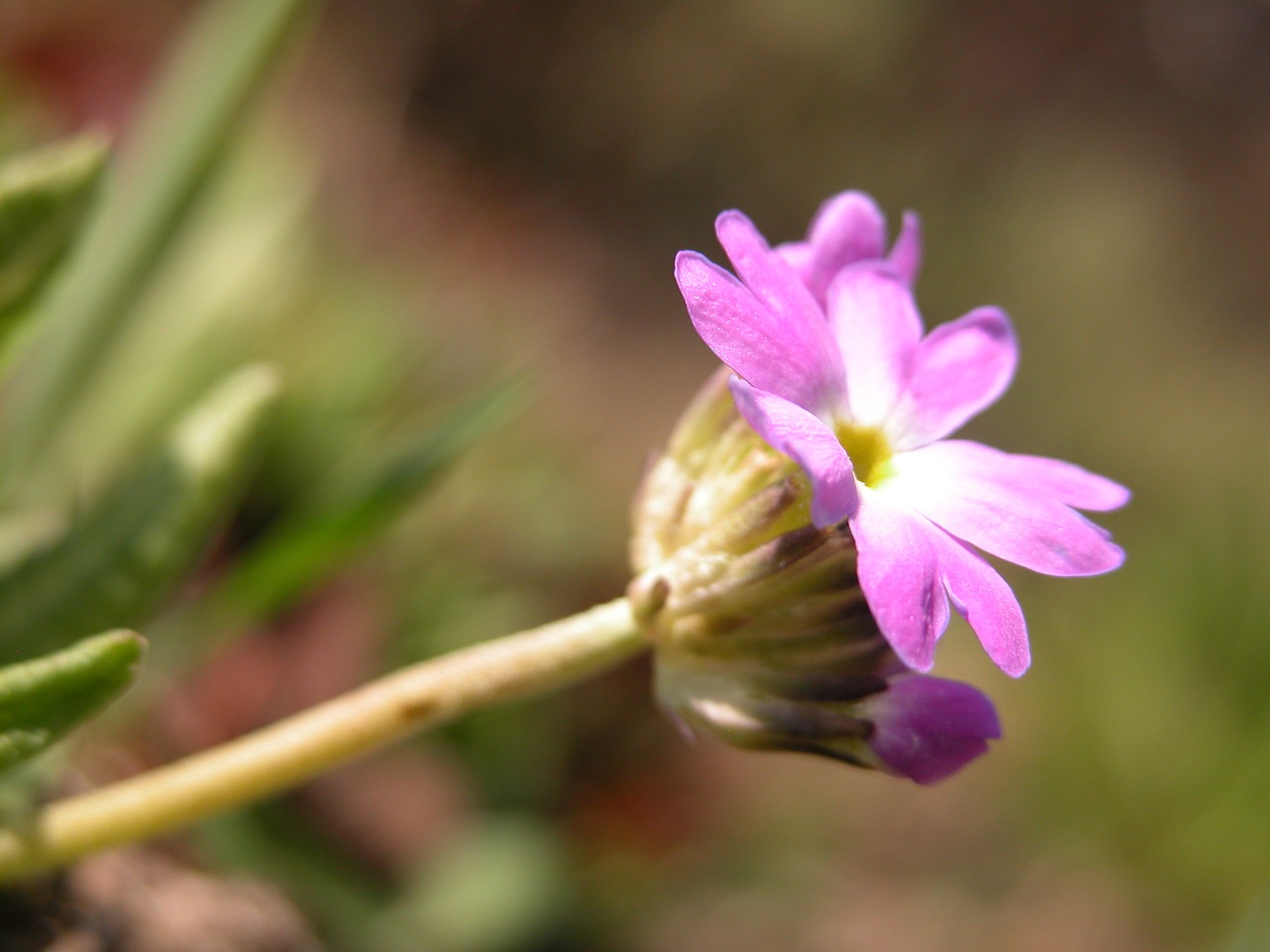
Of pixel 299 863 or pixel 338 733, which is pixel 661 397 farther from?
pixel 338 733

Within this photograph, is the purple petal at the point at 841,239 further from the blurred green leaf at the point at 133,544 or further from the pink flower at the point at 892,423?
the blurred green leaf at the point at 133,544

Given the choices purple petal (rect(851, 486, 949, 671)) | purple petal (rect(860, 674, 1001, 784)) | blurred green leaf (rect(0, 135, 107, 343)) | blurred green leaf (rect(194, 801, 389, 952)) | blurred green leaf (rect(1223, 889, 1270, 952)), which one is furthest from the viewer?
blurred green leaf (rect(194, 801, 389, 952))

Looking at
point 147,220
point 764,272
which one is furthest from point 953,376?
point 147,220

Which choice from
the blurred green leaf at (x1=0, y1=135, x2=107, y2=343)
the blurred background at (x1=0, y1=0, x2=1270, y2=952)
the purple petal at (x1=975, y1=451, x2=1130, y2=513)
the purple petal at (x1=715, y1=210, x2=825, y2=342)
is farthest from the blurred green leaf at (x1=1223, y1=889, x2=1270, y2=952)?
the blurred green leaf at (x1=0, y1=135, x2=107, y2=343)

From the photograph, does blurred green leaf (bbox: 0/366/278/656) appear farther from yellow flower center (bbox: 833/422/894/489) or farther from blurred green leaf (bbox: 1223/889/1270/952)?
blurred green leaf (bbox: 1223/889/1270/952)

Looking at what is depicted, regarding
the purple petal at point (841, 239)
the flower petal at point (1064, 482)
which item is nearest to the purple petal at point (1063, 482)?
the flower petal at point (1064, 482)

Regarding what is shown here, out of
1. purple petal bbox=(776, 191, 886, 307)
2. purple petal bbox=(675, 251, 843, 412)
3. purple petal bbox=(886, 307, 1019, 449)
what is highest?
purple petal bbox=(776, 191, 886, 307)

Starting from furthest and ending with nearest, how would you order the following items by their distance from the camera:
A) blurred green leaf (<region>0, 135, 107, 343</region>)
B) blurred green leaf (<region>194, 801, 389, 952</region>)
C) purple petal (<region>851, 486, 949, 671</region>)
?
blurred green leaf (<region>194, 801, 389, 952</region>), blurred green leaf (<region>0, 135, 107, 343</region>), purple petal (<region>851, 486, 949, 671</region>)
